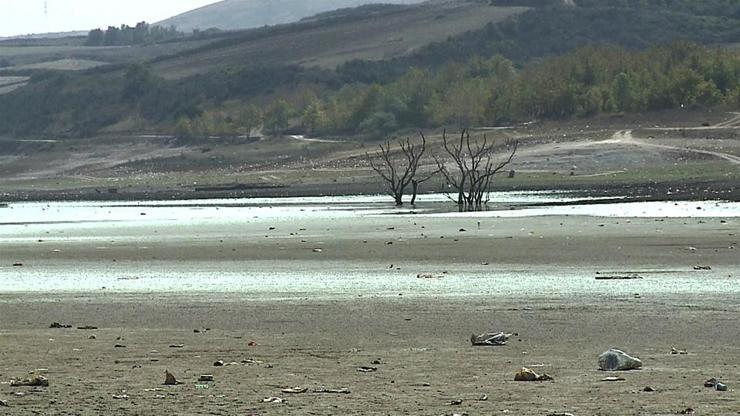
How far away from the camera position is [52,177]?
302ft

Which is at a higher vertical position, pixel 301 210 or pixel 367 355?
pixel 367 355

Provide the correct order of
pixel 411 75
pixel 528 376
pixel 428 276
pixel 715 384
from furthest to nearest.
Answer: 1. pixel 411 75
2. pixel 428 276
3. pixel 528 376
4. pixel 715 384

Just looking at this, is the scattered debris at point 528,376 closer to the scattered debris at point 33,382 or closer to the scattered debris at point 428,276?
the scattered debris at point 33,382

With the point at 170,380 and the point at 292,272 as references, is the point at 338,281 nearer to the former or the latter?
the point at 292,272

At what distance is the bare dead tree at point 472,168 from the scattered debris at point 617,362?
33.3 metres

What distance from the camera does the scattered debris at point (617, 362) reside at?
12680 mm

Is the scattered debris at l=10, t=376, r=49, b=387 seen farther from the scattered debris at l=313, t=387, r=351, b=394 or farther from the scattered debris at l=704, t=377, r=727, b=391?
the scattered debris at l=704, t=377, r=727, b=391

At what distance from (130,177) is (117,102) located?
55331 mm

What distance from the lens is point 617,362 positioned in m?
12.7

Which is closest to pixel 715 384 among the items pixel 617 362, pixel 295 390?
pixel 617 362

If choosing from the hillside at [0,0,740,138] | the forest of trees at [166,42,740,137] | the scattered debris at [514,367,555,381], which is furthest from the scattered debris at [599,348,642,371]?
the hillside at [0,0,740,138]

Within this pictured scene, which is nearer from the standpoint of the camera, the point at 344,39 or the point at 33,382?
the point at 33,382

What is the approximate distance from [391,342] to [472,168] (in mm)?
39688

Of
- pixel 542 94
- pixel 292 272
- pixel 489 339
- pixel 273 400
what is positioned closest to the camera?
pixel 273 400
